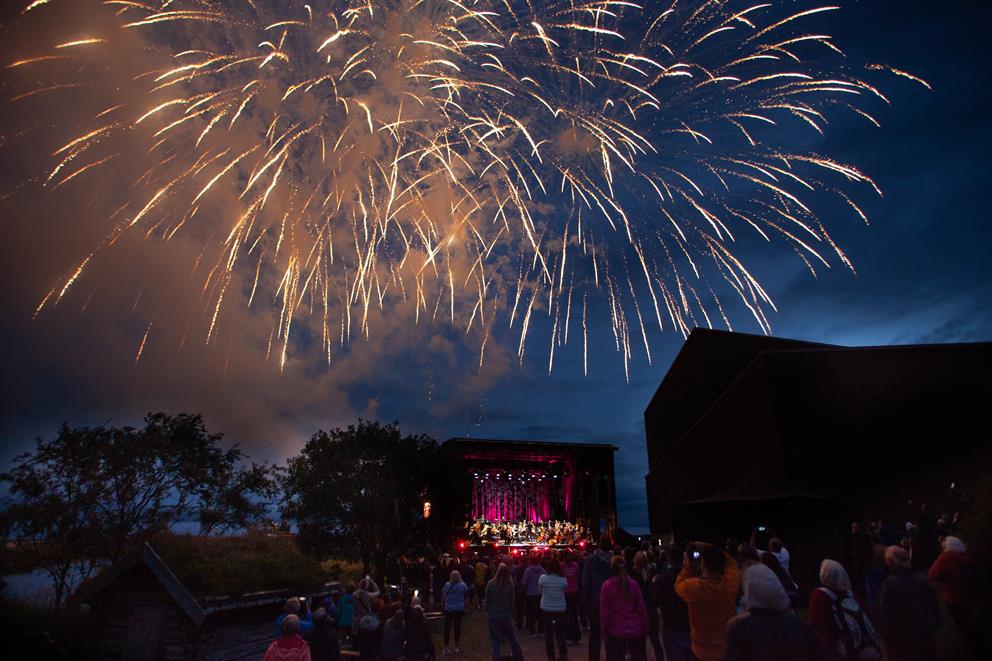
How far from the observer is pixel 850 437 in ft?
59.6

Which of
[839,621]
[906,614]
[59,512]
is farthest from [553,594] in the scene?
[59,512]

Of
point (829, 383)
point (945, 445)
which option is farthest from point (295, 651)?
point (945, 445)

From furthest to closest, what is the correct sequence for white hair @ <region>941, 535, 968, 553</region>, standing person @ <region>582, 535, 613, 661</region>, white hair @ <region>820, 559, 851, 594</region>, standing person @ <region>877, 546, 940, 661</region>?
standing person @ <region>582, 535, 613, 661</region>, white hair @ <region>941, 535, 968, 553</region>, white hair @ <region>820, 559, 851, 594</region>, standing person @ <region>877, 546, 940, 661</region>

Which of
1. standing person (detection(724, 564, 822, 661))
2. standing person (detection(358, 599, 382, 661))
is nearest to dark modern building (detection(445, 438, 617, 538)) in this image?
standing person (detection(358, 599, 382, 661))

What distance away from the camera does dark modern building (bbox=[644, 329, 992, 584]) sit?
17.0m

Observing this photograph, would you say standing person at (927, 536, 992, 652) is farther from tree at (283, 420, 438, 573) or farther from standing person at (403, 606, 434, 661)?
tree at (283, 420, 438, 573)

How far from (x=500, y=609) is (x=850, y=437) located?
15.5 meters

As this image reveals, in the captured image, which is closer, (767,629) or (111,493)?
(767,629)

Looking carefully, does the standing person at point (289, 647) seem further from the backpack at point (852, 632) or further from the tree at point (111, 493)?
the tree at point (111, 493)

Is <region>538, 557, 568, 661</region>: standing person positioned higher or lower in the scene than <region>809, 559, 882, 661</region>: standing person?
lower

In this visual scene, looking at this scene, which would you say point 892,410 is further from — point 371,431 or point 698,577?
point 371,431

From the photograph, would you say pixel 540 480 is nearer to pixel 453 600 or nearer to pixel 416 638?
pixel 453 600

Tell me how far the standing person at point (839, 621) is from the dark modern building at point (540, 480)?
36.9 meters

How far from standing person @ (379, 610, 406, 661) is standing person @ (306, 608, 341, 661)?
30.4 inches
